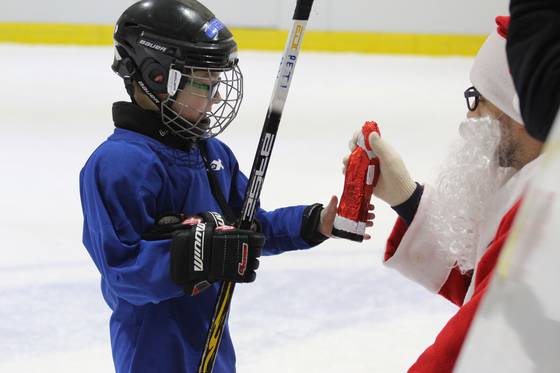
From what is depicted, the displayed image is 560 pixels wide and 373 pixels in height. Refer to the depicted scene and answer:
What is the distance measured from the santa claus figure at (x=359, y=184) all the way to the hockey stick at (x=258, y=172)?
0.14 m

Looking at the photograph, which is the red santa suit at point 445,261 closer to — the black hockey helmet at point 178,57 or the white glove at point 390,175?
the white glove at point 390,175

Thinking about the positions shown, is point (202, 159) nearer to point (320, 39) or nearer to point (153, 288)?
point (153, 288)

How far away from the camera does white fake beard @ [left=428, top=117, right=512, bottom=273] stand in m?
1.29

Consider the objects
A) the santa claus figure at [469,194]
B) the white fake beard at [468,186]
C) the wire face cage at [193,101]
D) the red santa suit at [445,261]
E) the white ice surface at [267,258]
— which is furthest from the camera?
the white ice surface at [267,258]

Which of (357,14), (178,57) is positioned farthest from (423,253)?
(357,14)

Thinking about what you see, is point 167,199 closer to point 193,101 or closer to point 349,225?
point 193,101

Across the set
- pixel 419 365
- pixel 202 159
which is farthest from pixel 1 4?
pixel 419 365

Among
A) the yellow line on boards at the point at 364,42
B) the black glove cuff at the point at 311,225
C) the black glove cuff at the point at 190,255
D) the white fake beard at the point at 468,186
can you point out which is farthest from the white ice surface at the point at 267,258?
the yellow line on boards at the point at 364,42

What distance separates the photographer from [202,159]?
1.52 m

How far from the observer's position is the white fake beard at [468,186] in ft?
4.25

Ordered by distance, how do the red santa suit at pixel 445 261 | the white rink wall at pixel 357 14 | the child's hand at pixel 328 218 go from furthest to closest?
the white rink wall at pixel 357 14 < the child's hand at pixel 328 218 < the red santa suit at pixel 445 261

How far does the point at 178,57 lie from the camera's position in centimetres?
143

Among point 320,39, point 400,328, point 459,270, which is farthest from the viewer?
point 320,39

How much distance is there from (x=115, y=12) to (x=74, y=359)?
5.49m
